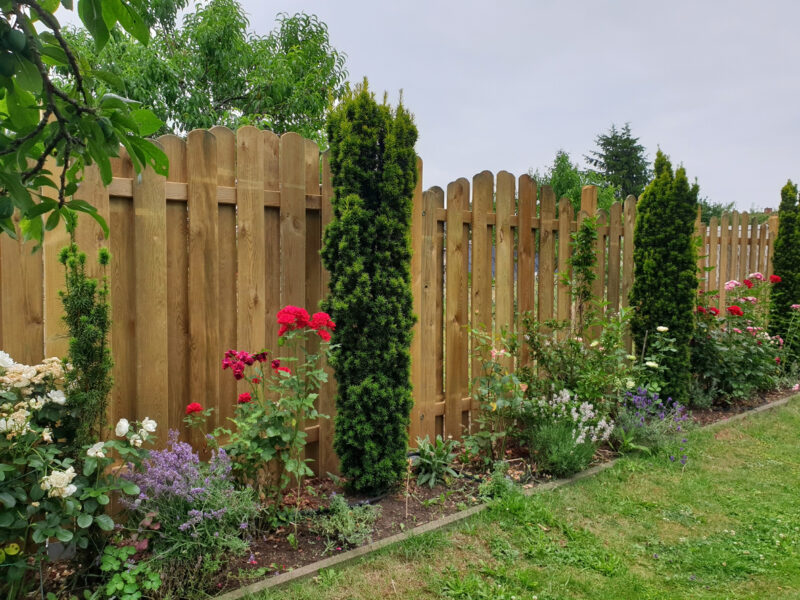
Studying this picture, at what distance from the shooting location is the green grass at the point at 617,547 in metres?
2.34

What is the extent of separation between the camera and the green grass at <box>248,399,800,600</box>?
2344 mm

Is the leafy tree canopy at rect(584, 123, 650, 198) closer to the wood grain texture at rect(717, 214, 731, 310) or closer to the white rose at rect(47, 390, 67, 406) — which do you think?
the wood grain texture at rect(717, 214, 731, 310)

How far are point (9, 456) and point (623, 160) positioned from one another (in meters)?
32.9

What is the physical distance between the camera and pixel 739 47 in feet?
20.4

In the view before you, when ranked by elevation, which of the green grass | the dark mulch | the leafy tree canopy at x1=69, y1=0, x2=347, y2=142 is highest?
the leafy tree canopy at x1=69, y1=0, x2=347, y2=142

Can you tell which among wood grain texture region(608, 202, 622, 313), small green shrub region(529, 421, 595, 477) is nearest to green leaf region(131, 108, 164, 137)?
small green shrub region(529, 421, 595, 477)

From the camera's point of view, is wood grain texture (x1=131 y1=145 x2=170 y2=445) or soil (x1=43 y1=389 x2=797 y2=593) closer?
soil (x1=43 y1=389 x2=797 y2=593)

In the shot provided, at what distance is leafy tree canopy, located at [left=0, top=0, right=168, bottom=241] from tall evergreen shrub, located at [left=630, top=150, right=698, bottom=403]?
5135 millimetres

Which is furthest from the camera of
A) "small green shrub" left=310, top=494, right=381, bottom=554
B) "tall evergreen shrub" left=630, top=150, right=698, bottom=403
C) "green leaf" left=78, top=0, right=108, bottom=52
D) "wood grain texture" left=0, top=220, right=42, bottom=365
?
"tall evergreen shrub" left=630, top=150, right=698, bottom=403

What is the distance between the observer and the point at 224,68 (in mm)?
9664

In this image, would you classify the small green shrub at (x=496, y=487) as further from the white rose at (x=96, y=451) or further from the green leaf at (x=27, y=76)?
the green leaf at (x=27, y=76)

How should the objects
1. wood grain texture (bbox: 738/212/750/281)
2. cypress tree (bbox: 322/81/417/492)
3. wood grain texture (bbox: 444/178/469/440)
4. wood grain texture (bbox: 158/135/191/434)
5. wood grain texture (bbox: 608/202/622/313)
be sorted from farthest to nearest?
wood grain texture (bbox: 738/212/750/281)
wood grain texture (bbox: 608/202/622/313)
wood grain texture (bbox: 444/178/469/440)
cypress tree (bbox: 322/81/417/492)
wood grain texture (bbox: 158/135/191/434)

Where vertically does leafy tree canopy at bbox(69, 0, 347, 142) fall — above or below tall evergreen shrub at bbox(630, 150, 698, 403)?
above

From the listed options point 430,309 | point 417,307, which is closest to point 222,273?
point 417,307
